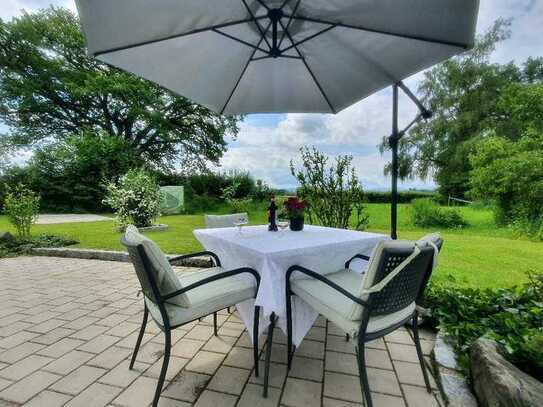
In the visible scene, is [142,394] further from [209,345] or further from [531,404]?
[531,404]

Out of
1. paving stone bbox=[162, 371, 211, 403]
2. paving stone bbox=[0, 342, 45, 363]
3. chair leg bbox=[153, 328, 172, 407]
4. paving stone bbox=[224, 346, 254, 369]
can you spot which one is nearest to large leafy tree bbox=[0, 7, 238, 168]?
paving stone bbox=[0, 342, 45, 363]

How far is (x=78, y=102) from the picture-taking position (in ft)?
47.3

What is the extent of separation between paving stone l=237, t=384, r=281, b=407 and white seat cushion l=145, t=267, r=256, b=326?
18.3 inches

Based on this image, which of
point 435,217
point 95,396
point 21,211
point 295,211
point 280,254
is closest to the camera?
point 95,396

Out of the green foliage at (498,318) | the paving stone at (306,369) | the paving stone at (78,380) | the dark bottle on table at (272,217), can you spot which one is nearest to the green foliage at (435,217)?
the green foliage at (498,318)

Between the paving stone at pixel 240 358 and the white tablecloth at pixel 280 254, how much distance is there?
0.52ft

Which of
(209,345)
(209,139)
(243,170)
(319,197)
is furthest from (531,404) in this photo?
(209,139)

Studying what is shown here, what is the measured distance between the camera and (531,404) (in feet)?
3.76

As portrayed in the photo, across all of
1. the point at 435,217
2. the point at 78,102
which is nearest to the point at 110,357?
the point at 435,217

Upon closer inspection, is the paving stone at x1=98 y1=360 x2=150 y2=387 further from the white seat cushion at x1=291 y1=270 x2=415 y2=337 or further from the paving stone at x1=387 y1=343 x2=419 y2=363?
the paving stone at x1=387 y1=343 x2=419 y2=363

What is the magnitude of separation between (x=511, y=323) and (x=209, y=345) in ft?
6.51

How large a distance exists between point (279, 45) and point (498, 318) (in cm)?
244

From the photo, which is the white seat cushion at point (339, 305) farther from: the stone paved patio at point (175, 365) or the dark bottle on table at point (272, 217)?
the dark bottle on table at point (272, 217)

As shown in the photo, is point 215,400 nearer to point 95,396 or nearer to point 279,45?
point 95,396
